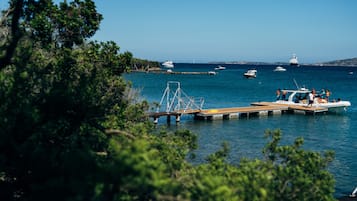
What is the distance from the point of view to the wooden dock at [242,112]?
120ft

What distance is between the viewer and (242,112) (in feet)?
132


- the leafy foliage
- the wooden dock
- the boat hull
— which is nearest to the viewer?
the leafy foliage

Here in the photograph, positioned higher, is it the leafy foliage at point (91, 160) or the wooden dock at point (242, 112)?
the leafy foliage at point (91, 160)

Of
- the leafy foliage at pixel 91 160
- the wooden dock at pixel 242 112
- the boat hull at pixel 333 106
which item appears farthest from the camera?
the boat hull at pixel 333 106

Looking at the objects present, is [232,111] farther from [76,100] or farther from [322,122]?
[76,100]

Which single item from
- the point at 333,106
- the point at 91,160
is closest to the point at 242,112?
the point at 333,106

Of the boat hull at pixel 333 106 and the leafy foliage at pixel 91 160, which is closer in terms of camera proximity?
the leafy foliage at pixel 91 160

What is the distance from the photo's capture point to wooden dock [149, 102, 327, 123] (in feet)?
120

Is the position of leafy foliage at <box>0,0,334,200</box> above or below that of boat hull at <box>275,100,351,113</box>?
above

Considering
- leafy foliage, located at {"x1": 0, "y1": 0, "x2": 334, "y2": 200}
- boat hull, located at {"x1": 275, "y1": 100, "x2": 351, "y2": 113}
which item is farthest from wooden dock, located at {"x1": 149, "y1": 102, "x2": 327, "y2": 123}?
leafy foliage, located at {"x1": 0, "y1": 0, "x2": 334, "y2": 200}

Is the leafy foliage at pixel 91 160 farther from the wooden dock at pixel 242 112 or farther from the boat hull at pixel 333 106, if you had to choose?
the boat hull at pixel 333 106

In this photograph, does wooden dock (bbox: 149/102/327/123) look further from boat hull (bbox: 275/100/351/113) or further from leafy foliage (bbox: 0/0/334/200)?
leafy foliage (bbox: 0/0/334/200)

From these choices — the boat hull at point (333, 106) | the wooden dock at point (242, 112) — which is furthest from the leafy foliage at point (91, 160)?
the boat hull at point (333, 106)

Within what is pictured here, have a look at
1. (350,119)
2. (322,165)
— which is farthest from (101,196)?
(350,119)
